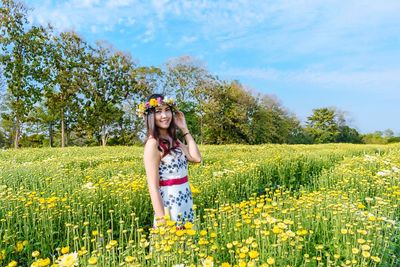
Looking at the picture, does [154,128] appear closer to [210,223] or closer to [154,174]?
[154,174]

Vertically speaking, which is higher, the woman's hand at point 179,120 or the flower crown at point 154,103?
the flower crown at point 154,103

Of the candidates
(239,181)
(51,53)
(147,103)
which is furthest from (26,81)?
(147,103)

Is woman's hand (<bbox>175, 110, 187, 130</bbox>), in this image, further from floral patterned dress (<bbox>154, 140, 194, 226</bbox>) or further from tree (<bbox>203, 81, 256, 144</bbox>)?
tree (<bbox>203, 81, 256, 144</bbox>)

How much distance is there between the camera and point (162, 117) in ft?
12.1

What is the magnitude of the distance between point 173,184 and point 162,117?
719 mm

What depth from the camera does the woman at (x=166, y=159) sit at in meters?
3.47

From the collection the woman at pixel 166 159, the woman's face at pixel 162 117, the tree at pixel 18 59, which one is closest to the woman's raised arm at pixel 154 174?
the woman at pixel 166 159

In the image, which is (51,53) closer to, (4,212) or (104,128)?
(104,128)

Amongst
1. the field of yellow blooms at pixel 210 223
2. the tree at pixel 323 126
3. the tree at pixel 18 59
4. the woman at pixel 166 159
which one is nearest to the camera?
the field of yellow blooms at pixel 210 223

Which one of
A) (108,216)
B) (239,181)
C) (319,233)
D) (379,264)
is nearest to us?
(379,264)

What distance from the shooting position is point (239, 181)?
23.9 feet

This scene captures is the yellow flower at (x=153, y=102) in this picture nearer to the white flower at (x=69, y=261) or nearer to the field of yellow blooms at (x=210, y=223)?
the field of yellow blooms at (x=210, y=223)

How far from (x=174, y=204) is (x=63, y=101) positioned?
2898 cm

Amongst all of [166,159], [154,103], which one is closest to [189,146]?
[166,159]
